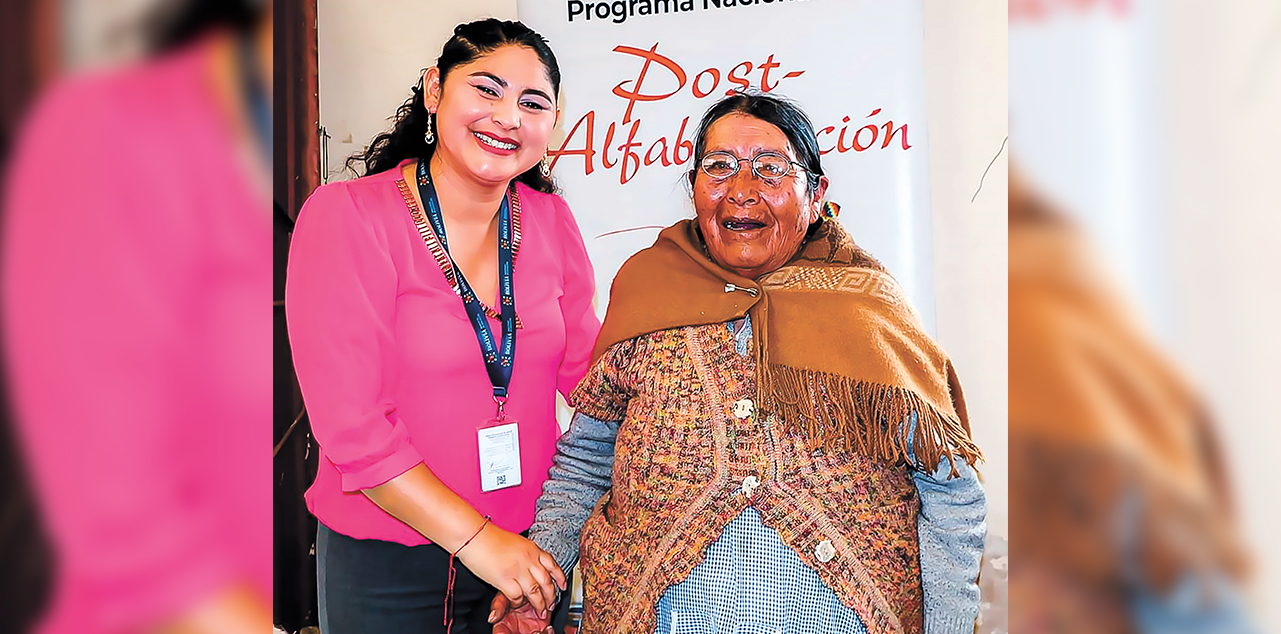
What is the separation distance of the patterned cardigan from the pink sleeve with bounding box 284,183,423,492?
42 cm

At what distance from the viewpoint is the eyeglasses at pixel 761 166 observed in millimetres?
1766

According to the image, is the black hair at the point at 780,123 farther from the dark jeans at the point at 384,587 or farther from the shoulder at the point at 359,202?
the dark jeans at the point at 384,587

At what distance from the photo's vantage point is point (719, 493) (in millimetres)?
1643

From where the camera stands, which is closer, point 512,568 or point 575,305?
point 512,568

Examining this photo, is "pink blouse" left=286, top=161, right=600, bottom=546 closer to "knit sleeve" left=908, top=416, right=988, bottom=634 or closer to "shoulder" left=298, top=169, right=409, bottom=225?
"shoulder" left=298, top=169, right=409, bottom=225

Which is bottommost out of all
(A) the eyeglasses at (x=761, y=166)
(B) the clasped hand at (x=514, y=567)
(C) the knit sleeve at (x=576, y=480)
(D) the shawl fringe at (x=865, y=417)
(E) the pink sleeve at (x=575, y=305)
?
(B) the clasped hand at (x=514, y=567)

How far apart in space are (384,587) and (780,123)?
46.1 inches

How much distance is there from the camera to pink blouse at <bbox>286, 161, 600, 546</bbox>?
1.66 meters

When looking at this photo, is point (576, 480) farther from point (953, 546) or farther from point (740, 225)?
point (953, 546)
